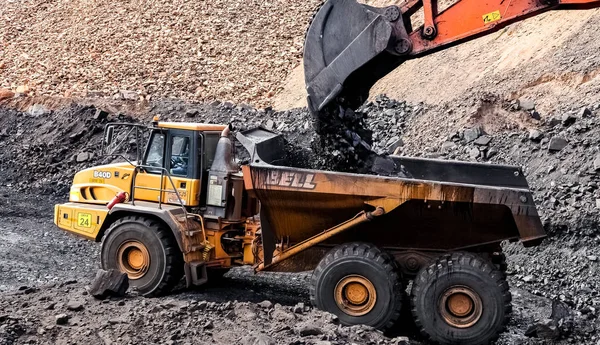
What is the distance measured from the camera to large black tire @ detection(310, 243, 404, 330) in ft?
25.7

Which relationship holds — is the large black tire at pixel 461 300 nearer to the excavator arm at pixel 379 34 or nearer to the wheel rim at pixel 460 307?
the wheel rim at pixel 460 307

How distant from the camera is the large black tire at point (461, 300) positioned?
7.57 meters

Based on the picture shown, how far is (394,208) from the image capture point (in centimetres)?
767

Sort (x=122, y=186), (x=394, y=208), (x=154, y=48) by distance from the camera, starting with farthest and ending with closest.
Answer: (x=154, y=48)
(x=122, y=186)
(x=394, y=208)

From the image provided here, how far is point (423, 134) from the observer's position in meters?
14.2

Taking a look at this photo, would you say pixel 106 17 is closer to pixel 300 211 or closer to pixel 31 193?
pixel 31 193

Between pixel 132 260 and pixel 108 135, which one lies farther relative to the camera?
pixel 132 260

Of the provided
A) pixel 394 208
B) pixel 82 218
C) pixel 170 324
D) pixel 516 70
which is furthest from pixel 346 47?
pixel 516 70

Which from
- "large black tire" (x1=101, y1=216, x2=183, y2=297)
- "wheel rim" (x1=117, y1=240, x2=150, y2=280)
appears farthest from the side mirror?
"wheel rim" (x1=117, y1=240, x2=150, y2=280)

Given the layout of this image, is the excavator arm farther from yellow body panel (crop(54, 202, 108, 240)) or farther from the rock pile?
yellow body panel (crop(54, 202, 108, 240))

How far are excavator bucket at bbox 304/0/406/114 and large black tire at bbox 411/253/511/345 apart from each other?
1995mm

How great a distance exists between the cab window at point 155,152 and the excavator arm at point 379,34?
1.95 metres

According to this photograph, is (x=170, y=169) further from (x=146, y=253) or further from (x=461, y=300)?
(x=461, y=300)

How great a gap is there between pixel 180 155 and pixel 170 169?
0.70 feet
